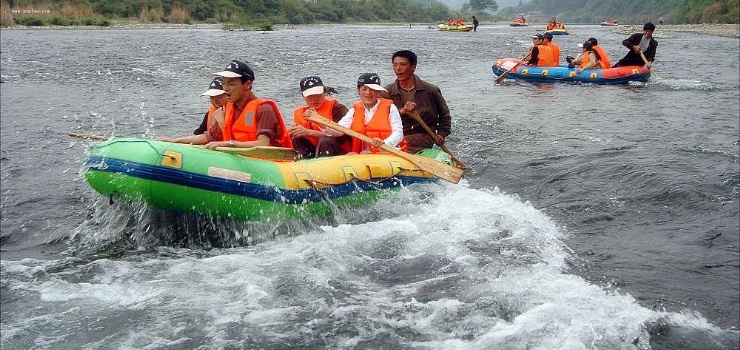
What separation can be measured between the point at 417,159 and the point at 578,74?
426 inches

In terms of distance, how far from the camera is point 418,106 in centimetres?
805

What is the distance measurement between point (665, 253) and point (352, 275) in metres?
2.76

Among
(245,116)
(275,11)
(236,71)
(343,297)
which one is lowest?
(275,11)

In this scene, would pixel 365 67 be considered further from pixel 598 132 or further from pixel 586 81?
pixel 598 132

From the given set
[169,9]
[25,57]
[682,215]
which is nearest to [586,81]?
[682,215]

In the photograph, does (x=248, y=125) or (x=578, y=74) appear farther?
(x=578, y=74)

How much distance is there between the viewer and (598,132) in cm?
1110

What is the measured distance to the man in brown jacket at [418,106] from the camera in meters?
8.01

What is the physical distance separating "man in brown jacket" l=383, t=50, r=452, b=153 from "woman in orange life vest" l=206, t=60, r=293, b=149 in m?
2.17

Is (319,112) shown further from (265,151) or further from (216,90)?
(265,151)

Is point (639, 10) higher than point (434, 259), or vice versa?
point (639, 10)

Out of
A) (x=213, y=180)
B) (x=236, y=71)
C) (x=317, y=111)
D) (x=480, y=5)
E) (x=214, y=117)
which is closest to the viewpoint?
(x=213, y=180)

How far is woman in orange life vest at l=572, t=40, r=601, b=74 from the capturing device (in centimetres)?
1658

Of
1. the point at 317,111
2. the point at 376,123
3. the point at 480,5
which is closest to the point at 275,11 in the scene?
the point at 317,111
